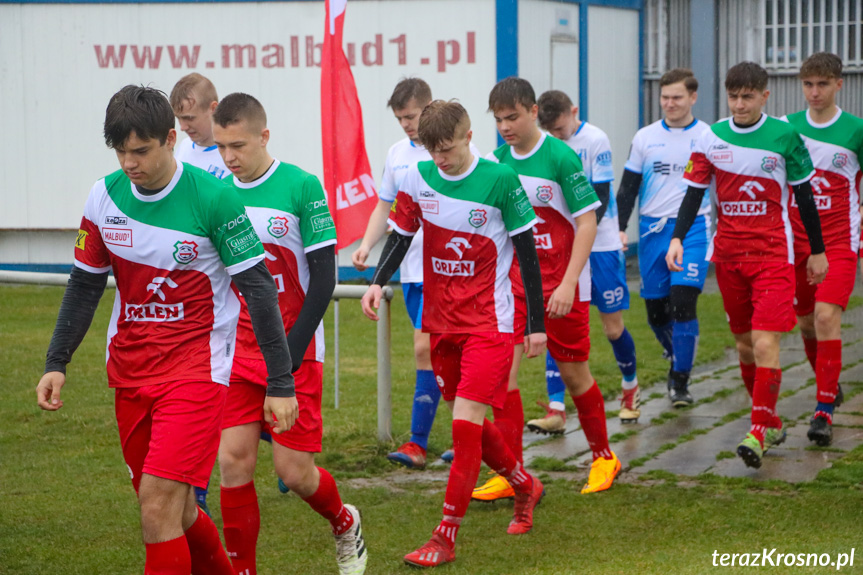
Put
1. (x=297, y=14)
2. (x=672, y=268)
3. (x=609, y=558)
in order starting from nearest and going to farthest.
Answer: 1. (x=609, y=558)
2. (x=672, y=268)
3. (x=297, y=14)

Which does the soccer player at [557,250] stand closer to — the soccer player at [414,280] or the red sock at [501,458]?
the red sock at [501,458]

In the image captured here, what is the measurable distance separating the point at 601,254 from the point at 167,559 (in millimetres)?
5096

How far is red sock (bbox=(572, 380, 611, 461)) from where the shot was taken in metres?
6.56

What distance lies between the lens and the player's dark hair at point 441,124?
209 inches

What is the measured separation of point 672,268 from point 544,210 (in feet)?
3.41

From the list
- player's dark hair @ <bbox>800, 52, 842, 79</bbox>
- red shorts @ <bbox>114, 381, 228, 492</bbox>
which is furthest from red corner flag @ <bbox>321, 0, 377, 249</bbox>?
red shorts @ <bbox>114, 381, 228, 492</bbox>

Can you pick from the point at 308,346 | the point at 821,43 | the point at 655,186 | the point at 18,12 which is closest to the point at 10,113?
the point at 18,12

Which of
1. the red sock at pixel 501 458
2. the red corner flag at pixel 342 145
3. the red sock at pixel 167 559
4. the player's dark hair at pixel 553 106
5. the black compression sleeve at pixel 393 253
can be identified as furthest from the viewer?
the red corner flag at pixel 342 145

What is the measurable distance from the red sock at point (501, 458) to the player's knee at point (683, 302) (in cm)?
307

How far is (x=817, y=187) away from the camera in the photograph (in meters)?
7.71

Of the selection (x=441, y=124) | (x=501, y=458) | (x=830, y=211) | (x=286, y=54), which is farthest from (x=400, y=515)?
(x=286, y=54)

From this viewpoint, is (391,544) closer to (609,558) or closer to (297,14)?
(609,558)

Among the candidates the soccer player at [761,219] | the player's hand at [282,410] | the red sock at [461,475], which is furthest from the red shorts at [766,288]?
the player's hand at [282,410]

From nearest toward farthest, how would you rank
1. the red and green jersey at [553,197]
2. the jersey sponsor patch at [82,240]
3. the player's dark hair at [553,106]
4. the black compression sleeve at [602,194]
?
the jersey sponsor patch at [82,240], the red and green jersey at [553,197], the player's dark hair at [553,106], the black compression sleeve at [602,194]
